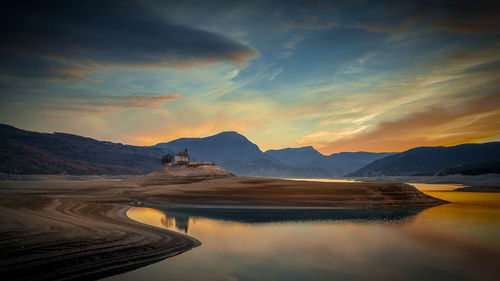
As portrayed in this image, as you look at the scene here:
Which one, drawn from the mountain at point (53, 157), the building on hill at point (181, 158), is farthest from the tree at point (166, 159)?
the mountain at point (53, 157)

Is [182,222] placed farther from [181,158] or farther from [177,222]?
[181,158]

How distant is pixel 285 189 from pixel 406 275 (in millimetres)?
30718

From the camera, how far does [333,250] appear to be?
55.9ft

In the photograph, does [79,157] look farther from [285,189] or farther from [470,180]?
[470,180]

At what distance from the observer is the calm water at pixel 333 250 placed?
12961mm

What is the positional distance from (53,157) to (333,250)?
16680 cm

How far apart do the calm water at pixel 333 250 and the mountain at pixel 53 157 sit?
395 ft

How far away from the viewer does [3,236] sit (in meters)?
13.6

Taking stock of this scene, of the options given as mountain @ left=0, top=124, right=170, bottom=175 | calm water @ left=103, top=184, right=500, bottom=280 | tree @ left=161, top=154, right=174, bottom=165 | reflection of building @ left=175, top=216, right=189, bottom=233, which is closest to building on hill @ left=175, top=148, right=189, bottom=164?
tree @ left=161, top=154, right=174, bottom=165

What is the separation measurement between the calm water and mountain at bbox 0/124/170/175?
395ft

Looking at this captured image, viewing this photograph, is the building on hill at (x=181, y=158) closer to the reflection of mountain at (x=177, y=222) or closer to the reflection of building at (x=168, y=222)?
the reflection of mountain at (x=177, y=222)

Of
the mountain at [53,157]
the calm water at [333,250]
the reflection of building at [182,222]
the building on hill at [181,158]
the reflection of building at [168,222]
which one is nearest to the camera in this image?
the calm water at [333,250]

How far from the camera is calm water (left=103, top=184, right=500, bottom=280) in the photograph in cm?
1296

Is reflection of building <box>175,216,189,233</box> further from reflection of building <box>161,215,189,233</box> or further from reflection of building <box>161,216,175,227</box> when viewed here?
reflection of building <box>161,216,175,227</box>
